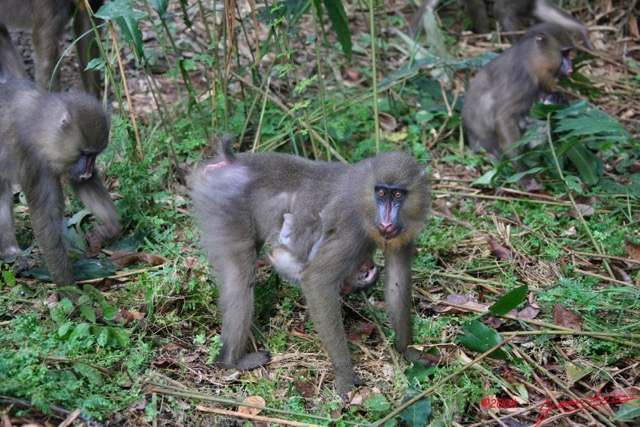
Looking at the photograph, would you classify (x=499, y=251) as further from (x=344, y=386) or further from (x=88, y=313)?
(x=88, y=313)

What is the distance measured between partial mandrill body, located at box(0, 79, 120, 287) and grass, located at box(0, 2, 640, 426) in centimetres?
37

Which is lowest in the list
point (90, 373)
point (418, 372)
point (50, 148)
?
point (418, 372)

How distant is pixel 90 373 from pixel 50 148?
1.67 m

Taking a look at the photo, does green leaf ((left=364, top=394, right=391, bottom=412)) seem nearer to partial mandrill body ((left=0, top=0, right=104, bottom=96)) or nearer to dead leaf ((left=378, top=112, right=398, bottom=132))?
dead leaf ((left=378, top=112, right=398, bottom=132))

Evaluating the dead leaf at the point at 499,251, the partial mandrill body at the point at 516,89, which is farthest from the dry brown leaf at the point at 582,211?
the partial mandrill body at the point at 516,89

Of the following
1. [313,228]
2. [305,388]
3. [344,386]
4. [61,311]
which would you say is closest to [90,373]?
[61,311]

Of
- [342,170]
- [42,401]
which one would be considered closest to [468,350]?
[342,170]

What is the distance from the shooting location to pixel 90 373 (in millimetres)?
4078

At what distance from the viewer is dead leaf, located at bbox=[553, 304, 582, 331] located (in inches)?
188

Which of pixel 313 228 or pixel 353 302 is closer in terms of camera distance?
pixel 313 228

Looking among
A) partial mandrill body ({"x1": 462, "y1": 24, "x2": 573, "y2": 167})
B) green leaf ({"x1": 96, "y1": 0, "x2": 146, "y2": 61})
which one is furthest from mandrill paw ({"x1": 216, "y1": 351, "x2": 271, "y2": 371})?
partial mandrill body ({"x1": 462, "y1": 24, "x2": 573, "y2": 167})

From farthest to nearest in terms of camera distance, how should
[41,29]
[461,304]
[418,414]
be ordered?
[41,29] → [461,304] → [418,414]

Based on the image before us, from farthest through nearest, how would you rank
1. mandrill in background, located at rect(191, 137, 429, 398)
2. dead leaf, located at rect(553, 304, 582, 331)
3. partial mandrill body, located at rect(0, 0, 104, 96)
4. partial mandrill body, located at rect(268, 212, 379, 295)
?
partial mandrill body, located at rect(0, 0, 104, 96)
dead leaf, located at rect(553, 304, 582, 331)
partial mandrill body, located at rect(268, 212, 379, 295)
mandrill in background, located at rect(191, 137, 429, 398)

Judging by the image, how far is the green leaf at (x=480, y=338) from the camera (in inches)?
172
